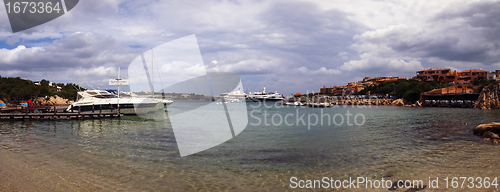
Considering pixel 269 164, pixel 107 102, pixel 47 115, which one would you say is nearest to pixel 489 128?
pixel 269 164

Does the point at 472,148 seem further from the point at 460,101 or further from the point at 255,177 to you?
the point at 460,101

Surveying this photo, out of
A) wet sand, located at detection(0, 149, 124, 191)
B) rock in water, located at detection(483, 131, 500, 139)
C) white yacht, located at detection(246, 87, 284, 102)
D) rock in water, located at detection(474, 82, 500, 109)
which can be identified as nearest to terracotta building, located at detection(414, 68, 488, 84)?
rock in water, located at detection(474, 82, 500, 109)

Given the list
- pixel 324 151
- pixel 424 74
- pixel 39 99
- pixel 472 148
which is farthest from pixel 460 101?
pixel 39 99

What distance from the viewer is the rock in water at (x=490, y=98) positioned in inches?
2122

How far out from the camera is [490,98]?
55.2 m

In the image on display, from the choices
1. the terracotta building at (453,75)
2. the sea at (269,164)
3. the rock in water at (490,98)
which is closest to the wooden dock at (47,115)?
the sea at (269,164)

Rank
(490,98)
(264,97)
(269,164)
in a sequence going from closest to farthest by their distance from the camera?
(269,164), (490,98), (264,97)

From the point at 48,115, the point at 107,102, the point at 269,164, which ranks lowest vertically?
the point at 269,164

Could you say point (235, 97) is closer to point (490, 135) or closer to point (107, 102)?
point (107, 102)

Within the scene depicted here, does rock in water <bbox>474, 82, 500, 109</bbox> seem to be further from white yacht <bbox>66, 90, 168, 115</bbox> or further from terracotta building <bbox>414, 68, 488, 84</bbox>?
white yacht <bbox>66, 90, 168, 115</bbox>

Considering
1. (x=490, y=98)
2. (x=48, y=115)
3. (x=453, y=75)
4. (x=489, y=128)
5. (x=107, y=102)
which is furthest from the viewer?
(x=453, y=75)

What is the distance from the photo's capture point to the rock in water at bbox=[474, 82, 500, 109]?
5391cm

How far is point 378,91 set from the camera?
123125 millimetres

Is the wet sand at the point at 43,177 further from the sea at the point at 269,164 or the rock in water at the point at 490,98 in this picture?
the rock in water at the point at 490,98
